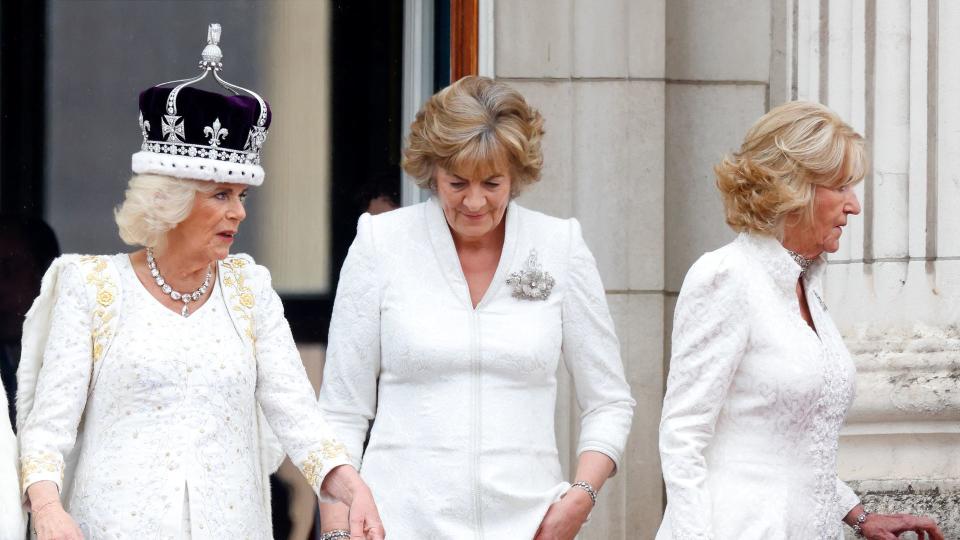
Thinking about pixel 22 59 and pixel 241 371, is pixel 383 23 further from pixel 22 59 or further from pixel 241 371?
pixel 241 371

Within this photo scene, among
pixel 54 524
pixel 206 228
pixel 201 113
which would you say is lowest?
pixel 54 524

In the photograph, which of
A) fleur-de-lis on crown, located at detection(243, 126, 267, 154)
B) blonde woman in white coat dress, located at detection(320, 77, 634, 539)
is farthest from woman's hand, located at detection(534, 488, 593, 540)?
fleur-de-lis on crown, located at detection(243, 126, 267, 154)

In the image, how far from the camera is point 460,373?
14.1ft

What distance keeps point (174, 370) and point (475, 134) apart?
96cm

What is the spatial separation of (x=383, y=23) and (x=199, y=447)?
→ 2.89m

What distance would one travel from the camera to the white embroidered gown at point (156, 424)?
388cm

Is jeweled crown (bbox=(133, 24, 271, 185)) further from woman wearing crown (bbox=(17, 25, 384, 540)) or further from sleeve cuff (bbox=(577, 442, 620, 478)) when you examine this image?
sleeve cuff (bbox=(577, 442, 620, 478))

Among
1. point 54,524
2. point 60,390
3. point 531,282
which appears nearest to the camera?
point 54,524

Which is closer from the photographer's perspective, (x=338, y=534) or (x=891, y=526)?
(x=338, y=534)

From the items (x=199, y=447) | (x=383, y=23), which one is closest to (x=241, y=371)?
(x=199, y=447)

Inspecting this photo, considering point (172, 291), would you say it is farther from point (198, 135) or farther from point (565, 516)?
point (565, 516)

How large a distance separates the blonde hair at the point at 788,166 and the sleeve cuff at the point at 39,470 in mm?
1722

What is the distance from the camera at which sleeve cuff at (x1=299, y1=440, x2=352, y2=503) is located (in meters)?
4.04

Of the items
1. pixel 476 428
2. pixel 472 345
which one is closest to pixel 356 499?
pixel 476 428
